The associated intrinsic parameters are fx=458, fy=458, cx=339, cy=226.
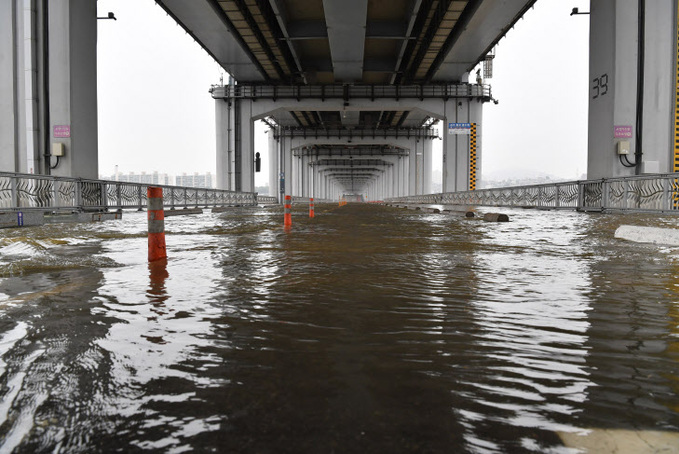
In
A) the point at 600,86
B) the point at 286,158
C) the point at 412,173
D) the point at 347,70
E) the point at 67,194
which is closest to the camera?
the point at 67,194

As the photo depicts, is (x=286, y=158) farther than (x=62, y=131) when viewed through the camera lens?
Yes

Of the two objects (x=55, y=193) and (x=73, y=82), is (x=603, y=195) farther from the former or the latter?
(x=73, y=82)

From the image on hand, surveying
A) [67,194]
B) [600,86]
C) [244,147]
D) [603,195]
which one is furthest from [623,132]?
[244,147]

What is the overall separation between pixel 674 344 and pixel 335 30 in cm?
2186

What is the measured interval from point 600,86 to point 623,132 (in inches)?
83.2

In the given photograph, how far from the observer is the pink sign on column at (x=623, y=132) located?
→ 16.4 m

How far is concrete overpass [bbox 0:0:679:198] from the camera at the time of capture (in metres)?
15.1

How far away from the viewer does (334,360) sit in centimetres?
197

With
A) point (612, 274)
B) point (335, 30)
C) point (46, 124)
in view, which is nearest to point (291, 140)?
point (335, 30)

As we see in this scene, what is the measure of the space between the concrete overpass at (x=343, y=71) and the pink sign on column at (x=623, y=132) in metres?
0.04

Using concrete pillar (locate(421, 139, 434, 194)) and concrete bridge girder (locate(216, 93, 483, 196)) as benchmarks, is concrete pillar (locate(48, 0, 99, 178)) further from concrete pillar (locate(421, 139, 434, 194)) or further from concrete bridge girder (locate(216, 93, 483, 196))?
concrete pillar (locate(421, 139, 434, 194))

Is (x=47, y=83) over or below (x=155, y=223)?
over

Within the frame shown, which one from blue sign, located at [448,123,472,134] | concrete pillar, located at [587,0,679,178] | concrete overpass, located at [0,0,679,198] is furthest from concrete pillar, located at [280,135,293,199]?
concrete pillar, located at [587,0,679,178]

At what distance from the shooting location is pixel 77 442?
4.28ft
